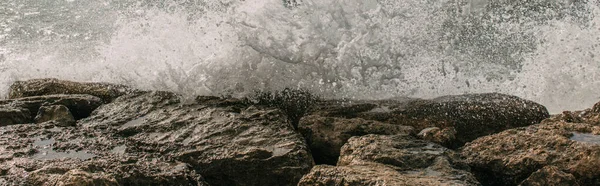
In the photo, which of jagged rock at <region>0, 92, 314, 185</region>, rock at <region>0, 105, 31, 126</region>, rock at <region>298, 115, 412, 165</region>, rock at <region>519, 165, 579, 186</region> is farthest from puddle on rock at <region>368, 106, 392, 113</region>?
rock at <region>0, 105, 31, 126</region>

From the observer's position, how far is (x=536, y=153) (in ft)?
13.2

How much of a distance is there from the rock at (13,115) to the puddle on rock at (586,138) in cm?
388

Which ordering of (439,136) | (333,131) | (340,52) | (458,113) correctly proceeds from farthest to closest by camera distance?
(340,52), (458,113), (333,131), (439,136)

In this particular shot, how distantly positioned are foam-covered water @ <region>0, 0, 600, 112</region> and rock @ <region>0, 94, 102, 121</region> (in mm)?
810

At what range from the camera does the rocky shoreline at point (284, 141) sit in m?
3.61

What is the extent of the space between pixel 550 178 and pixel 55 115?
11.5 ft

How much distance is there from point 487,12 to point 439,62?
1.72m

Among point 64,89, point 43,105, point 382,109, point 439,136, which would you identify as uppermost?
point 64,89

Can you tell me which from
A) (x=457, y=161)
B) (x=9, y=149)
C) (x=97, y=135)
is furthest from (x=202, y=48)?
(x=457, y=161)

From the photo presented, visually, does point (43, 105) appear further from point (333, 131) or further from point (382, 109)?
point (382, 109)

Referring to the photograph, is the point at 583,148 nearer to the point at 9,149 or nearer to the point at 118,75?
the point at 9,149

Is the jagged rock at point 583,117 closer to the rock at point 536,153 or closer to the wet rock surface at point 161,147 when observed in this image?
the rock at point 536,153

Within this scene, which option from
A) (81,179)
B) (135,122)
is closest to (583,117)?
(135,122)

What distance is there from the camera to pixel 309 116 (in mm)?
5121
